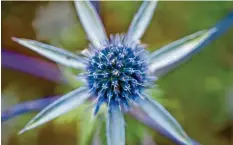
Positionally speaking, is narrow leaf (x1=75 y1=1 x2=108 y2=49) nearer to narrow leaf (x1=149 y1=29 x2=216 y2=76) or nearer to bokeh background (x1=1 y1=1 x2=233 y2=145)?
bokeh background (x1=1 y1=1 x2=233 y2=145)

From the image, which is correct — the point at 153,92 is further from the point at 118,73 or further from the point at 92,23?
the point at 92,23

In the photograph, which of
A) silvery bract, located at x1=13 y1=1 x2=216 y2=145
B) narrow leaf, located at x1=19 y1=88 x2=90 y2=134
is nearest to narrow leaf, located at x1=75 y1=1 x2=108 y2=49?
silvery bract, located at x1=13 y1=1 x2=216 y2=145

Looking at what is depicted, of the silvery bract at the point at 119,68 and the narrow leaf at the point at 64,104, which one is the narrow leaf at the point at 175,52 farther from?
the narrow leaf at the point at 64,104

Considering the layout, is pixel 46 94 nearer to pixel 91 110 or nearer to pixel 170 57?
pixel 91 110

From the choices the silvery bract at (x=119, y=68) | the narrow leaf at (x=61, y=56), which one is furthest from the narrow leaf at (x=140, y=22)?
the narrow leaf at (x=61, y=56)

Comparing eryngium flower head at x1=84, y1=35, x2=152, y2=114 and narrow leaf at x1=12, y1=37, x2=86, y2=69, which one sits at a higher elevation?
narrow leaf at x1=12, y1=37, x2=86, y2=69

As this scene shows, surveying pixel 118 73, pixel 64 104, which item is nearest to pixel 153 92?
pixel 118 73
